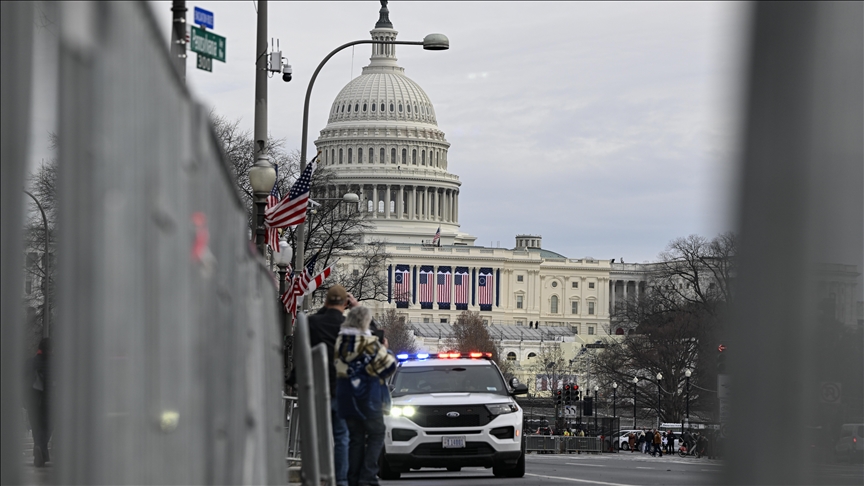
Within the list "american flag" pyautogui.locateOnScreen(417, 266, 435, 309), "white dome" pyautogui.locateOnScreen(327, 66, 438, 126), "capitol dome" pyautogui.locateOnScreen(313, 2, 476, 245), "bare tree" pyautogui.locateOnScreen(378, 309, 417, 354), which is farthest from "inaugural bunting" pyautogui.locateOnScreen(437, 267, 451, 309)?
"bare tree" pyautogui.locateOnScreen(378, 309, 417, 354)

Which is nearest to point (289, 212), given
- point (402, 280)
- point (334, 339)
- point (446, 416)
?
point (446, 416)

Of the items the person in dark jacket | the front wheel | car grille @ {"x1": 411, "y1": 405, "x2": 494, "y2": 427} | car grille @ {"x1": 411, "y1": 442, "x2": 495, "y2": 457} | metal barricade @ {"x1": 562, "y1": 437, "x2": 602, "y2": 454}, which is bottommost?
metal barricade @ {"x1": 562, "y1": 437, "x2": 602, "y2": 454}

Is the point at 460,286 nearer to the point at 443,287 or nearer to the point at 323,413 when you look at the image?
the point at 443,287

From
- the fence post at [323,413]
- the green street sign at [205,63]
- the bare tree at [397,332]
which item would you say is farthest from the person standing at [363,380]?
the bare tree at [397,332]

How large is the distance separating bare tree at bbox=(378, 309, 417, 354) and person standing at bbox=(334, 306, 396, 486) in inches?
4933

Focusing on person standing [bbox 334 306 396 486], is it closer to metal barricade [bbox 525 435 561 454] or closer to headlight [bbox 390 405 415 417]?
headlight [bbox 390 405 415 417]

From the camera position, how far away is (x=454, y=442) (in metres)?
17.8

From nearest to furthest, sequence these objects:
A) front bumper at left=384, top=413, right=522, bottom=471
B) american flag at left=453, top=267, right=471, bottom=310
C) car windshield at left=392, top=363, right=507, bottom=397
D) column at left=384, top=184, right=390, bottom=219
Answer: front bumper at left=384, top=413, right=522, bottom=471 < car windshield at left=392, top=363, right=507, bottom=397 < column at left=384, top=184, right=390, bottom=219 < american flag at left=453, top=267, right=471, bottom=310

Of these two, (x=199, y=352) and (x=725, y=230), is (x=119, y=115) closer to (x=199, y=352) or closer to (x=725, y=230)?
(x=199, y=352)

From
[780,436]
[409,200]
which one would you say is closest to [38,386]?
[780,436]

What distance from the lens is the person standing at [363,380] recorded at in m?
11.9

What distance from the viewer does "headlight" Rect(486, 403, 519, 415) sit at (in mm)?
17938

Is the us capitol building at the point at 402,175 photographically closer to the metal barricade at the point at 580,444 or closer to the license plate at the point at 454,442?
the metal barricade at the point at 580,444

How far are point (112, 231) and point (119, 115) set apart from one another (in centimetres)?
27
